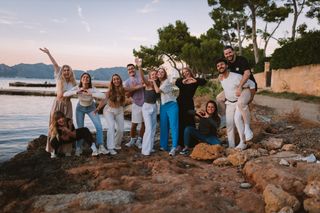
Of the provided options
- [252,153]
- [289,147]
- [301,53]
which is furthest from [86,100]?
[301,53]

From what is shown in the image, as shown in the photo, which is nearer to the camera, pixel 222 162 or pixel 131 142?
pixel 222 162

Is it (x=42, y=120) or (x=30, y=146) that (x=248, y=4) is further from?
(x=30, y=146)

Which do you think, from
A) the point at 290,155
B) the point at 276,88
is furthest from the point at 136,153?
the point at 276,88

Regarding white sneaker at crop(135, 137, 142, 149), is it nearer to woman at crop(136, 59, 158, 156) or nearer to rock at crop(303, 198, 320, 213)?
woman at crop(136, 59, 158, 156)

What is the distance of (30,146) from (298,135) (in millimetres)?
6387

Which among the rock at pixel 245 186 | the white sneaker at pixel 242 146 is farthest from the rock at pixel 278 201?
Answer: the white sneaker at pixel 242 146

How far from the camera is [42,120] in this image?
16562mm

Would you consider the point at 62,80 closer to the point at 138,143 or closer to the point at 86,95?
the point at 86,95

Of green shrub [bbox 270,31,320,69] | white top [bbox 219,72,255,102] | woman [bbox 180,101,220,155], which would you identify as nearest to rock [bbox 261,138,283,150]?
woman [bbox 180,101,220,155]

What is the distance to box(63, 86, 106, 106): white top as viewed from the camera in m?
6.29

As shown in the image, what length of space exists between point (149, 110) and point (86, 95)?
126 centimetres

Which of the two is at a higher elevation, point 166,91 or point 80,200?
point 166,91

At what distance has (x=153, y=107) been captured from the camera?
22.2 feet

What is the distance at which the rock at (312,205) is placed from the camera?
3.70 metres
